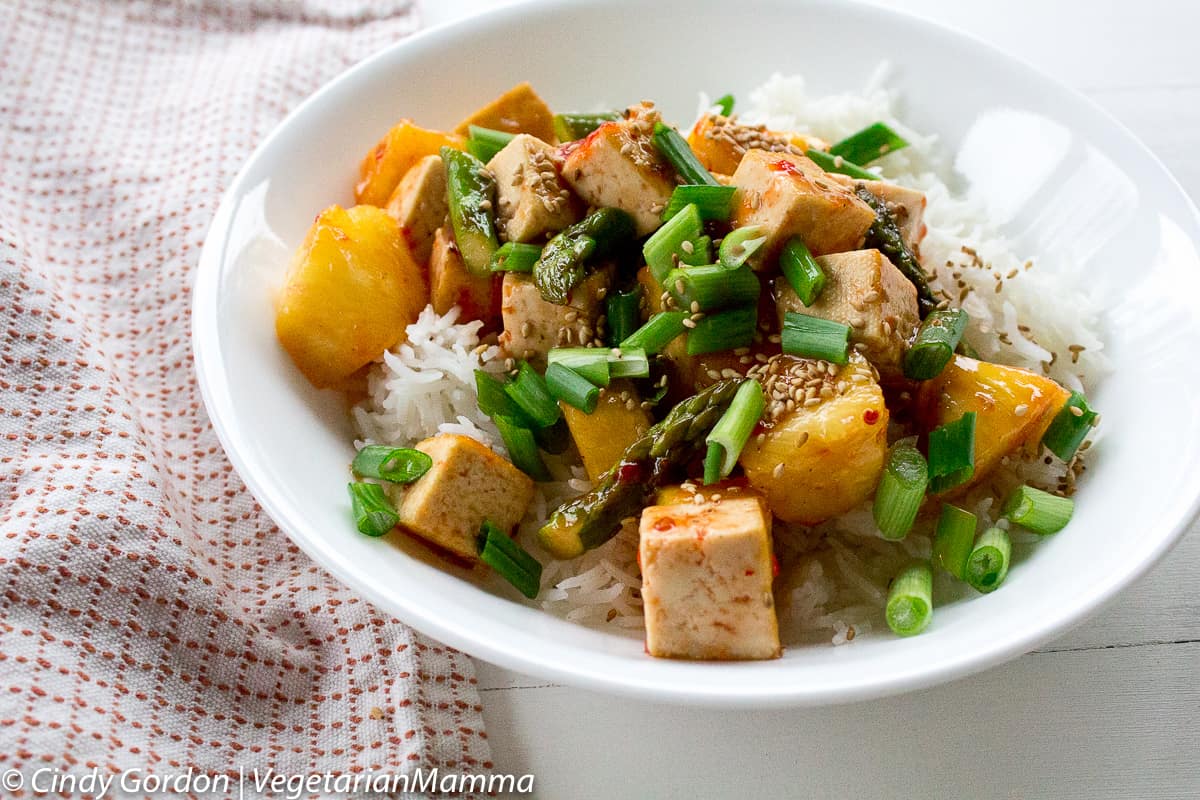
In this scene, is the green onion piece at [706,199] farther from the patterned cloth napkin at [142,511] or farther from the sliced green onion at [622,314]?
the patterned cloth napkin at [142,511]

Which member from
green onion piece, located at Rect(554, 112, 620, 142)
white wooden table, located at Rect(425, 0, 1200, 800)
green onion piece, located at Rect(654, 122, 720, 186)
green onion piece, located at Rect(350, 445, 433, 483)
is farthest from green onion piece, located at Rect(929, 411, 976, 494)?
green onion piece, located at Rect(554, 112, 620, 142)

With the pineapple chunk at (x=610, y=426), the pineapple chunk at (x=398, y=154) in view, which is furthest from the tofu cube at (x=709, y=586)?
the pineapple chunk at (x=398, y=154)

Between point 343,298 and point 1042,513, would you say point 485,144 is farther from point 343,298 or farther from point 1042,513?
point 1042,513

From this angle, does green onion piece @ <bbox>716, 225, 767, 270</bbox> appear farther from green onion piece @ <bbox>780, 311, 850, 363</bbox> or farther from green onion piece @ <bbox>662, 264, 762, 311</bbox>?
green onion piece @ <bbox>780, 311, 850, 363</bbox>

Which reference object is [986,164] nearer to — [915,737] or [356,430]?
[915,737]

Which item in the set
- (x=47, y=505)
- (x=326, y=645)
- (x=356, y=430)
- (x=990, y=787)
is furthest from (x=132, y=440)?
(x=990, y=787)

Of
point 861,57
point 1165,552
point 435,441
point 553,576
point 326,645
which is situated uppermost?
point 861,57
